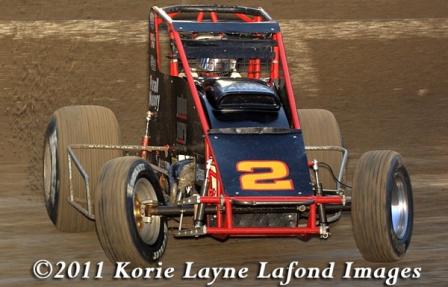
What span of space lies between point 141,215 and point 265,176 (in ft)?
2.86

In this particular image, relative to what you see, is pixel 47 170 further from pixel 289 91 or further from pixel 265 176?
pixel 265 176

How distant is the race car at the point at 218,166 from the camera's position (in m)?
8.79

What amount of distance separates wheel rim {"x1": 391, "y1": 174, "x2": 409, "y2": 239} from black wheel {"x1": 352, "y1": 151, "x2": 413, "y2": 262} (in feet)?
0.16

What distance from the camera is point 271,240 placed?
33.0ft

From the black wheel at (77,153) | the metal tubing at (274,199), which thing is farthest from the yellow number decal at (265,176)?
the black wheel at (77,153)

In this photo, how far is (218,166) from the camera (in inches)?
356

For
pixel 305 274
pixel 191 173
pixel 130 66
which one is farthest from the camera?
pixel 130 66

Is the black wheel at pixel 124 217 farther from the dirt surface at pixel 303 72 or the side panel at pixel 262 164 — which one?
the dirt surface at pixel 303 72

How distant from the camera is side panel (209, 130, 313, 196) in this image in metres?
8.89

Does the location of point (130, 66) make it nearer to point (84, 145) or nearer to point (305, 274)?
point (84, 145)

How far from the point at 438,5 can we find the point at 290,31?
2.75 metres

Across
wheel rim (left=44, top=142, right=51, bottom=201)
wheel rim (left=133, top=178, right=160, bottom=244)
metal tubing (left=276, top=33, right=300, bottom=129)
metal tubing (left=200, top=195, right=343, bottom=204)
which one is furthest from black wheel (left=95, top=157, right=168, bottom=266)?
wheel rim (left=44, top=142, right=51, bottom=201)

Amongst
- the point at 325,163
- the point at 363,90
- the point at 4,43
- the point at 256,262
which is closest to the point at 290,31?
the point at 363,90

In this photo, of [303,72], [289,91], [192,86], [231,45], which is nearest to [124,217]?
[192,86]
